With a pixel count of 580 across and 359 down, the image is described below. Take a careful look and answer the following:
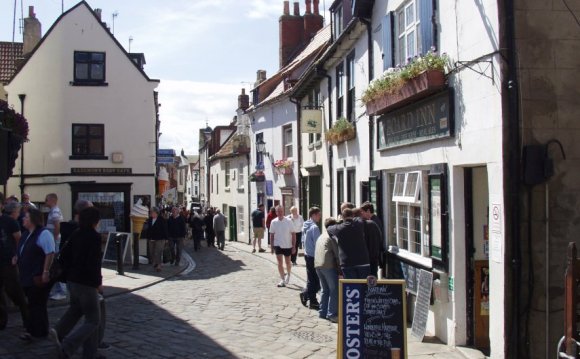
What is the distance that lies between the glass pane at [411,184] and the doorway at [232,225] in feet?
86.4

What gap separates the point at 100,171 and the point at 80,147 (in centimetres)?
116

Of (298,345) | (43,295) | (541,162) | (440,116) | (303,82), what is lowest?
(298,345)

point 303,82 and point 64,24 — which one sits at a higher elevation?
point 64,24

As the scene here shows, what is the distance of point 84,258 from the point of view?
23.0 feet

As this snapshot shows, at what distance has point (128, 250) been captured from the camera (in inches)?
731

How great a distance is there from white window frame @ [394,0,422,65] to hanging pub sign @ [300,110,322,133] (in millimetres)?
8028

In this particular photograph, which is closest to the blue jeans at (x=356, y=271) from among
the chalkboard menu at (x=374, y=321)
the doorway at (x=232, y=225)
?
the chalkboard menu at (x=374, y=321)

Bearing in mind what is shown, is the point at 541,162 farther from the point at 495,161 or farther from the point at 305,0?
the point at 305,0

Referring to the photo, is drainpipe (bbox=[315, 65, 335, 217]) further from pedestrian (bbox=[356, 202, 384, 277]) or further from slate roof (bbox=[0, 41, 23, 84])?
slate roof (bbox=[0, 41, 23, 84])

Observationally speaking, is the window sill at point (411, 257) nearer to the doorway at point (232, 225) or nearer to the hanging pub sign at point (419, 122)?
the hanging pub sign at point (419, 122)

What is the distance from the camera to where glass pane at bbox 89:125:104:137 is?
21.8 meters

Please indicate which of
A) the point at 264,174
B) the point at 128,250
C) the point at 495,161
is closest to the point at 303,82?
the point at 128,250

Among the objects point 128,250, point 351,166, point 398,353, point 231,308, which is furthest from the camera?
point 128,250

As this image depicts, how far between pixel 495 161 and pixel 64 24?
18974mm
